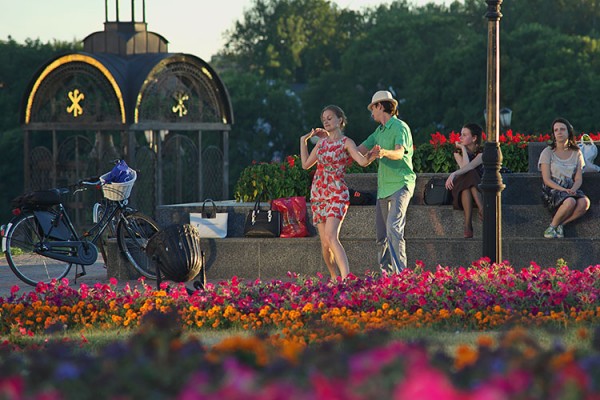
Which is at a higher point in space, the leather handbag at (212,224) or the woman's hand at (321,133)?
the woman's hand at (321,133)

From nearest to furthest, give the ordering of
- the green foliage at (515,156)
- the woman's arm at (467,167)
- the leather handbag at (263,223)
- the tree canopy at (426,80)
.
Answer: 1. the woman's arm at (467,167)
2. the leather handbag at (263,223)
3. the green foliage at (515,156)
4. the tree canopy at (426,80)

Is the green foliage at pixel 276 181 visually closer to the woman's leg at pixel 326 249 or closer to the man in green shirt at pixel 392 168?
the woman's leg at pixel 326 249

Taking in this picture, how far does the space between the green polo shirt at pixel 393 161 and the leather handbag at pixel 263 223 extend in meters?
2.41

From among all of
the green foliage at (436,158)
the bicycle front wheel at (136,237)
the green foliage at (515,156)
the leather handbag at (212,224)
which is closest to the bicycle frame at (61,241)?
the bicycle front wheel at (136,237)

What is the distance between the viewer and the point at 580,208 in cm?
1333

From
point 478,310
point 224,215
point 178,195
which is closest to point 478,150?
point 224,215

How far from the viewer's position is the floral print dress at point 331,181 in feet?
36.8

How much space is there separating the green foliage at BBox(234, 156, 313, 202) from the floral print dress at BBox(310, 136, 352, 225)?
3.20m

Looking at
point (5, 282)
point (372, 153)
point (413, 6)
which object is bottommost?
point (5, 282)

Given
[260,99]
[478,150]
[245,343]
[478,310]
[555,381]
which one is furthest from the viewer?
[260,99]

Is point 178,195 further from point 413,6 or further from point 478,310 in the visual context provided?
point 413,6

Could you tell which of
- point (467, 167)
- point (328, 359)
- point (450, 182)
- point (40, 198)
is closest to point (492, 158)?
point (467, 167)

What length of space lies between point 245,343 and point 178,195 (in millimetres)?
23517

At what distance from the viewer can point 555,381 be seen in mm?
3402
